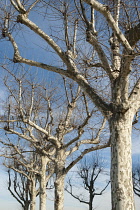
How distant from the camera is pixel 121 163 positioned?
4.21 metres

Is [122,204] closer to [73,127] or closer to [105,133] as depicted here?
[105,133]

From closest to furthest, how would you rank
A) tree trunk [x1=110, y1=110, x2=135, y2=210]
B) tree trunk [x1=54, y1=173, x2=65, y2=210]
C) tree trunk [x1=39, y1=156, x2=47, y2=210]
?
tree trunk [x1=110, y1=110, x2=135, y2=210]
tree trunk [x1=54, y1=173, x2=65, y2=210]
tree trunk [x1=39, y1=156, x2=47, y2=210]

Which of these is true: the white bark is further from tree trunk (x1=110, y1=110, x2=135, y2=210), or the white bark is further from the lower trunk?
tree trunk (x1=110, y1=110, x2=135, y2=210)

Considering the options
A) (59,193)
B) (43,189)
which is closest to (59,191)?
(59,193)

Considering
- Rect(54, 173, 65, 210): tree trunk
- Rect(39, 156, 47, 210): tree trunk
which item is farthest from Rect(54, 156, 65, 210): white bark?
Rect(39, 156, 47, 210): tree trunk

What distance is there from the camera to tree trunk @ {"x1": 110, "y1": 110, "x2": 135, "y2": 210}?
403cm

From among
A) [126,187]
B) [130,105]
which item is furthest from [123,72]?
[126,187]

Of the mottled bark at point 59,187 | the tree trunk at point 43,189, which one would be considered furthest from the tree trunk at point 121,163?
the tree trunk at point 43,189

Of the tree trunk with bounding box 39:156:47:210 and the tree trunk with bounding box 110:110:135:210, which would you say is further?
the tree trunk with bounding box 39:156:47:210

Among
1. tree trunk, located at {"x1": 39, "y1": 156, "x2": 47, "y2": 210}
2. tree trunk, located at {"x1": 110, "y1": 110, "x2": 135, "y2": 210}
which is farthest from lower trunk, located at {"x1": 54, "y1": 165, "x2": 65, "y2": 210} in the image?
tree trunk, located at {"x1": 110, "y1": 110, "x2": 135, "y2": 210}

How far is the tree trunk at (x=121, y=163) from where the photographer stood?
13.2 ft

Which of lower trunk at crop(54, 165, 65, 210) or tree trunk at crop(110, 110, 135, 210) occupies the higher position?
tree trunk at crop(110, 110, 135, 210)

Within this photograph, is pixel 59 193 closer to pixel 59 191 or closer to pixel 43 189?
pixel 59 191

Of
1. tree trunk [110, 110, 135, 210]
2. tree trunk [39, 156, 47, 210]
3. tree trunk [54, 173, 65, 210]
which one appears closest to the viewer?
tree trunk [110, 110, 135, 210]
